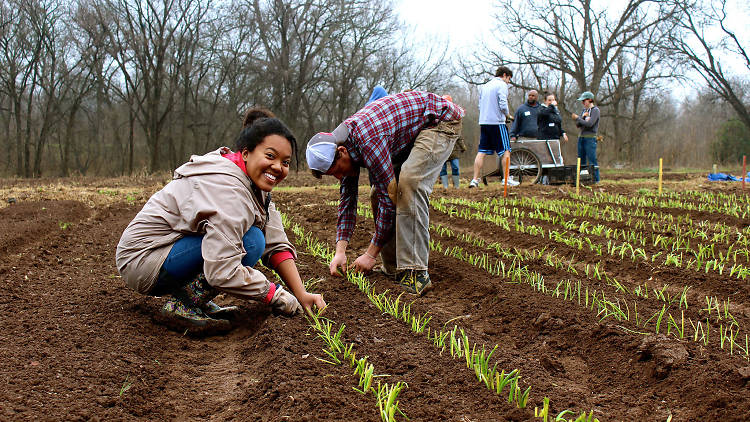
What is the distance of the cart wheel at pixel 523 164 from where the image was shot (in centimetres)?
1064

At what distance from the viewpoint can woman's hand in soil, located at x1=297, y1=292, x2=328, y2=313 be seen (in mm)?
2904

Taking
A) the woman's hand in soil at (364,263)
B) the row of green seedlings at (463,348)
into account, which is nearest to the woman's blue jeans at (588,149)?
the woman's hand in soil at (364,263)

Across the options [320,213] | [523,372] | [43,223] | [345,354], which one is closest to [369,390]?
[345,354]

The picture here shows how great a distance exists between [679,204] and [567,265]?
3.97 meters

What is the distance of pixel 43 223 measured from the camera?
6543mm

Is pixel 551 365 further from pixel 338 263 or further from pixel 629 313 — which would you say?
pixel 338 263

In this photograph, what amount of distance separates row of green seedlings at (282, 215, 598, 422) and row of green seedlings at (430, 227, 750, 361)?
824 millimetres

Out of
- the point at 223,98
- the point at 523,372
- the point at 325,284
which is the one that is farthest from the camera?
the point at 223,98

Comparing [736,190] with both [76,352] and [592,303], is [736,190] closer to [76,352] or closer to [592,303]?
[592,303]

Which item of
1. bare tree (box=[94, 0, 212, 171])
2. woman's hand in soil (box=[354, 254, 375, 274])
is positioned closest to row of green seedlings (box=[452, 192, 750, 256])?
woman's hand in soil (box=[354, 254, 375, 274])

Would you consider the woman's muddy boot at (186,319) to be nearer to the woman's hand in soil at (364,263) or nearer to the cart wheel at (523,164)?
the woman's hand in soil at (364,263)

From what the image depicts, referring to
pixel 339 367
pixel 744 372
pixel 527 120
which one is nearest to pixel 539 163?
pixel 527 120

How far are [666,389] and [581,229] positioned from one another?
3.33 meters

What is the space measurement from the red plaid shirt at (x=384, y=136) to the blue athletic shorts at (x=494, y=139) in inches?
208
